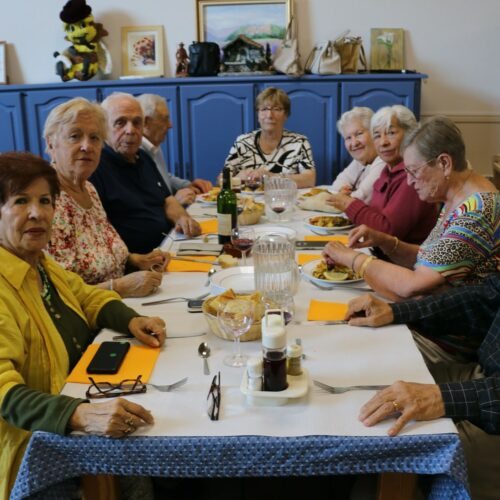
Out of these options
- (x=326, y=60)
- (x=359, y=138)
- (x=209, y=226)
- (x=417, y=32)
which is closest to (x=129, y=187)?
(x=209, y=226)

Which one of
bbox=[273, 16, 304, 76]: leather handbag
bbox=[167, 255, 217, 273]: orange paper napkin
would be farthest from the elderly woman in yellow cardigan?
bbox=[273, 16, 304, 76]: leather handbag

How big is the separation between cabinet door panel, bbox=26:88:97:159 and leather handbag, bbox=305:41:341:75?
177cm

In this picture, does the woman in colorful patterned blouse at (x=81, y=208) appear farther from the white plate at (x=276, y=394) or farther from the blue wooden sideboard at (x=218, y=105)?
the blue wooden sideboard at (x=218, y=105)

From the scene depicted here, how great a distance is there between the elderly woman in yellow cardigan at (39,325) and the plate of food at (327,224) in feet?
3.71

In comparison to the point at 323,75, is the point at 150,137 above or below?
below

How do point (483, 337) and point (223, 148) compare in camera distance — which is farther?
point (223, 148)

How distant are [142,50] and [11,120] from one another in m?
1.23

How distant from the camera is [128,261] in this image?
2.32 m

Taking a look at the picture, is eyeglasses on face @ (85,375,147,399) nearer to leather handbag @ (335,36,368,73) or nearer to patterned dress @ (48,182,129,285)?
patterned dress @ (48,182,129,285)

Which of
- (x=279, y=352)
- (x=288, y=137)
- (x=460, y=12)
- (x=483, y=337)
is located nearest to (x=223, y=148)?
(x=288, y=137)

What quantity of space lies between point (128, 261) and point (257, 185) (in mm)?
1367

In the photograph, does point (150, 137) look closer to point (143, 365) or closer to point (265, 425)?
point (143, 365)

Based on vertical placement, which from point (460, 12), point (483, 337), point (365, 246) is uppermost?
point (460, 12)

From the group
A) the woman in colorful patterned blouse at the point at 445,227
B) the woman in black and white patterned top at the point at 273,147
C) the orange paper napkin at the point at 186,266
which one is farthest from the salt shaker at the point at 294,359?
the woman in black and white patterned top at the point at 273,147
